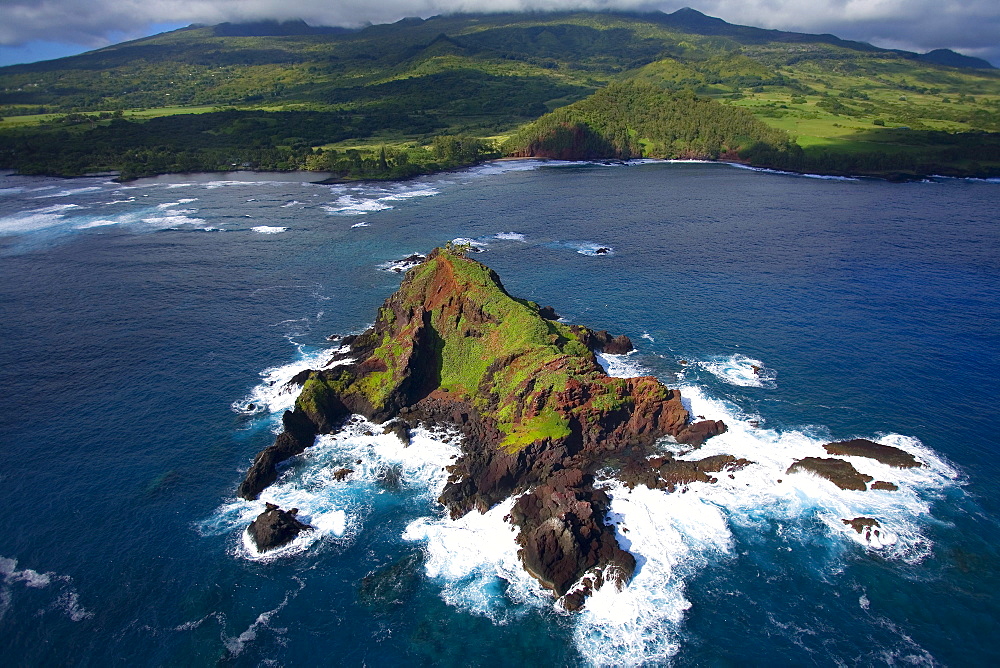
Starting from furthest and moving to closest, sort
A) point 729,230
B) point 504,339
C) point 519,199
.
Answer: point 519,199, point 729,230, point 504,339

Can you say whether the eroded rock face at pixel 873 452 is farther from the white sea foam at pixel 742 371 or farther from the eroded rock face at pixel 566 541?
the eroded rock face at pixel 566 541

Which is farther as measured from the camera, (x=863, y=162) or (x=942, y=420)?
(x=863, y=162)

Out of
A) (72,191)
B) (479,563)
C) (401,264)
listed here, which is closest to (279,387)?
(479,563)

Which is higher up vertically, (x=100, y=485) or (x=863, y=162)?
(x=863, y=162)

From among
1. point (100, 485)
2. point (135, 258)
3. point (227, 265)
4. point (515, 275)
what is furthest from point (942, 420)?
point (135, 258)

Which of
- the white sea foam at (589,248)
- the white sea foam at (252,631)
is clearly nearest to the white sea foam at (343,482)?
the white sea foam at (252,631)

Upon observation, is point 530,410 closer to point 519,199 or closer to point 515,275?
point 515,275

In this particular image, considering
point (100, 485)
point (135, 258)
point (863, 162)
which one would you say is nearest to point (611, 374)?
point (100, 485)

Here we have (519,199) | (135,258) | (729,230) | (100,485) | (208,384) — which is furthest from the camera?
(519,199)
